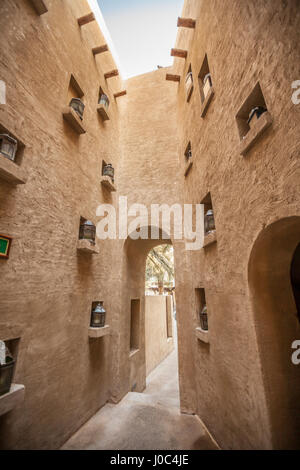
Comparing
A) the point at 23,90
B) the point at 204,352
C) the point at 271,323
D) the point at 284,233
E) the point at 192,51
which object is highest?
the point at 192,51

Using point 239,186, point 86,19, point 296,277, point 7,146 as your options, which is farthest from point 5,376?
point 86,19

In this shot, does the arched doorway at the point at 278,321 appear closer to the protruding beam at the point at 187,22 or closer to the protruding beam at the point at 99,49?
the protruding beam at the point at 187,22

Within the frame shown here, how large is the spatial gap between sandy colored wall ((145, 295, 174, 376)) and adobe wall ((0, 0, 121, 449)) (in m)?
4.14

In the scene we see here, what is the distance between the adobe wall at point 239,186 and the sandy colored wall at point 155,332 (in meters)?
4.86

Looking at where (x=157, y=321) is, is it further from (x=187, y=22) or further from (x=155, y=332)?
(x=187, y=22)

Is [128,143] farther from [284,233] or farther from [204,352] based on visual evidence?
[204,352]

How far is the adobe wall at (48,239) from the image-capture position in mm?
2676

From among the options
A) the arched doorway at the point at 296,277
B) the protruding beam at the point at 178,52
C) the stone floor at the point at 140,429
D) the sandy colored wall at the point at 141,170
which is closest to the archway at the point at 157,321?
the sandy colored wall at the point at 141,170

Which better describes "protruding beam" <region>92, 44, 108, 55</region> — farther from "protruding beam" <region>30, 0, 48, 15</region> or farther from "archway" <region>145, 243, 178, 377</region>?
"archway" <region>145, 243, 178, 377</region>

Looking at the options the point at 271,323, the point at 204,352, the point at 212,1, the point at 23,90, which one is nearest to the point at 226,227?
the point at 271,323

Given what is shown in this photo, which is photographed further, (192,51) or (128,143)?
(128,143)
